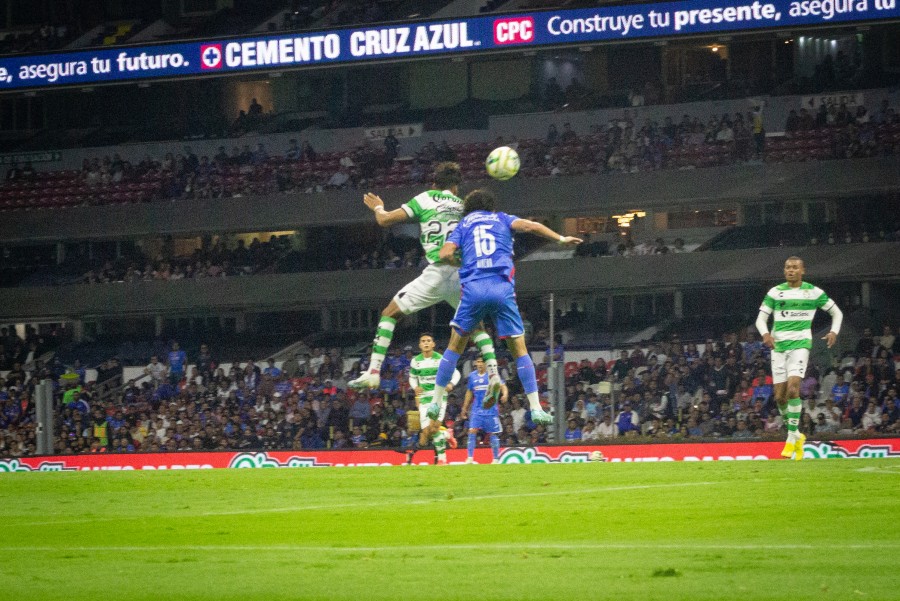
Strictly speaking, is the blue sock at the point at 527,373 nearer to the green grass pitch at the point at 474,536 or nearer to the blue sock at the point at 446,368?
the blue sock at the point at 446,368

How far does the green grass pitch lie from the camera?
7.08 m

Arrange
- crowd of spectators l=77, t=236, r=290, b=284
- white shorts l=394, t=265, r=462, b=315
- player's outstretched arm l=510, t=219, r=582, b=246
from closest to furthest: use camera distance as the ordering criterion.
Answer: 1. player's outstretched arm l=510, t=219, r=582, b=246
2. white shorts l=394, t=265, r=462, b=315
3. crowd of spectators l=77, t=236, r=290, b=284

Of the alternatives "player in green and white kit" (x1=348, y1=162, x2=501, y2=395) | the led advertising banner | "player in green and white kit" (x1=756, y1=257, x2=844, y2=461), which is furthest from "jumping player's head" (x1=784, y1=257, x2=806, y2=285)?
the led advertising banner

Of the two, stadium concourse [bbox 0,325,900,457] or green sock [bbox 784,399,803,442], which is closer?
green sock [bbox 784,399,803,442]

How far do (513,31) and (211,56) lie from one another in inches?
355

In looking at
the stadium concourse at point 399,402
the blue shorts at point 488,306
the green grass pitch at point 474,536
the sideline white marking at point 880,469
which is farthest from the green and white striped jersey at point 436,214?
the stadium concourse at point 399,402

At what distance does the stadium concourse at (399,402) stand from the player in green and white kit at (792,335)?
7189mm

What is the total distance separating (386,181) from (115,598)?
35.3 m

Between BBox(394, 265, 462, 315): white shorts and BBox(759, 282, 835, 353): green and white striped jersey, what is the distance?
4.33m

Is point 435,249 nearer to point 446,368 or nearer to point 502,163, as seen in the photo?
point 502,163

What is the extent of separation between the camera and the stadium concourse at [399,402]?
1114 inches

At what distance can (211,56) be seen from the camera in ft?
132

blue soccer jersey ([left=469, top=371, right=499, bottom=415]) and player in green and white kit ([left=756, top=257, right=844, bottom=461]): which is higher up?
player in green and white kit ([left=756, top=257, right=844, bottom=461])

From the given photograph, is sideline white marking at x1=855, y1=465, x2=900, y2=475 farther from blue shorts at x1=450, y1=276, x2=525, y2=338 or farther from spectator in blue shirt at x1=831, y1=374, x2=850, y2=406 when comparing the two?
spectator in blue shirt at x1=831, y1=374, x2=850, y2=406
